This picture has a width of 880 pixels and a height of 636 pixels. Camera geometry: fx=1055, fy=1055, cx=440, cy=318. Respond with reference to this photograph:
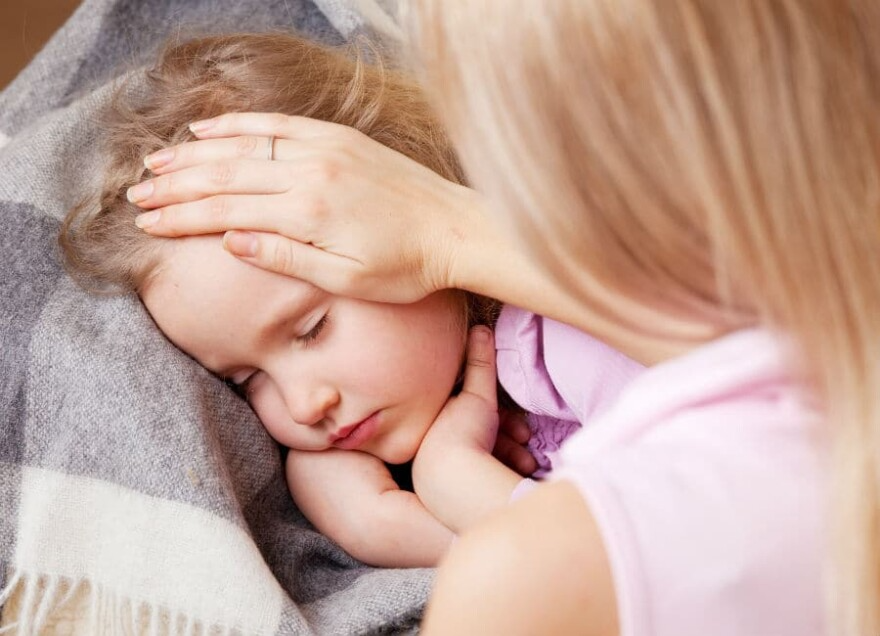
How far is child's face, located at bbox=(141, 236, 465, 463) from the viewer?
98 centimetres

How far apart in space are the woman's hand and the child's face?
0.03m

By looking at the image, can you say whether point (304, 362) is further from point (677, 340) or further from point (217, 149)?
point (677, 340)

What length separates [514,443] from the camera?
1.17 m

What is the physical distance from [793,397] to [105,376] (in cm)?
59

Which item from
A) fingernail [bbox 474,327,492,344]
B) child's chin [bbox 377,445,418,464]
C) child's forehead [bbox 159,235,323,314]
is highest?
child's forehead [bbox 159,235,323,314]

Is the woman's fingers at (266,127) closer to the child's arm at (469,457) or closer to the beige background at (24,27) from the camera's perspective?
the child's arm at (469,457)

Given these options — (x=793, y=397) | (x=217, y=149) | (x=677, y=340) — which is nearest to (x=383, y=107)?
(x=217, y=149)

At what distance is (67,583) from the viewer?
0.90 meters

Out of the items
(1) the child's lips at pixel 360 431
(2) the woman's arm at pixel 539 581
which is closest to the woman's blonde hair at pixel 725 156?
(2) the woman's arm at pixel 539 581

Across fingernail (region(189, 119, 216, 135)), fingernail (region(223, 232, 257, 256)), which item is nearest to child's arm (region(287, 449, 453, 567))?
fingernail (region(223, 232, 257, 256))

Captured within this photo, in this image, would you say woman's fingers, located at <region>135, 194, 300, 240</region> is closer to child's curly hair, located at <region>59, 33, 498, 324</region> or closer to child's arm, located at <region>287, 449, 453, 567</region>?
child's curly hair, located at <region>59, 33, 498, 324</region>

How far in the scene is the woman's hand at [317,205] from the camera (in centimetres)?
96

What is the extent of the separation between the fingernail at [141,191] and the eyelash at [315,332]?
20 cm

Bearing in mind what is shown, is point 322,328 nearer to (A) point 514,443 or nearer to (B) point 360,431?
(B) point 360,431
